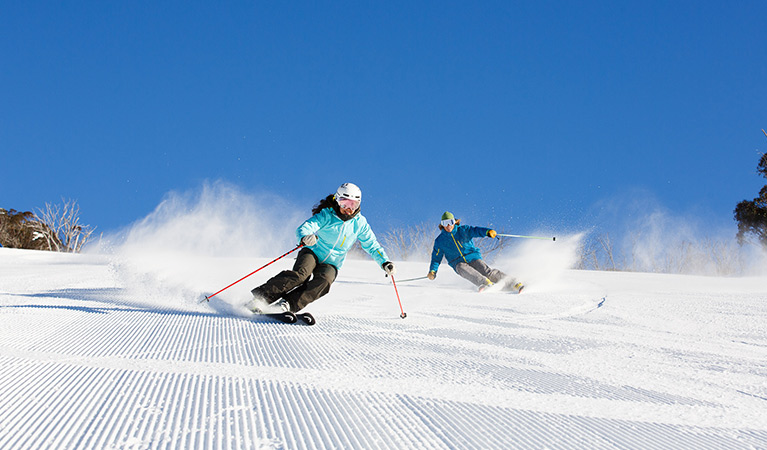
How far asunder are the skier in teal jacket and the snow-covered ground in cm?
371

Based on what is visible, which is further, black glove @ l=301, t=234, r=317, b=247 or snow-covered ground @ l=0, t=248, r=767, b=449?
black glove @ l=301, t=234, r=317, b=247

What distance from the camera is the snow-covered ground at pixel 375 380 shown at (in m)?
1.30

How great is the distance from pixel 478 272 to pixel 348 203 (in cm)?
415

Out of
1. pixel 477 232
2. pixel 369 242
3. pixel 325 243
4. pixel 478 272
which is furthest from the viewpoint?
pixel 477 232

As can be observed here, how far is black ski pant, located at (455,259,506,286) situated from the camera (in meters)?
7.57

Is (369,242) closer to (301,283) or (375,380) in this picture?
(301,283)

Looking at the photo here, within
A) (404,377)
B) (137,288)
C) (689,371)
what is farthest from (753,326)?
(137,288)

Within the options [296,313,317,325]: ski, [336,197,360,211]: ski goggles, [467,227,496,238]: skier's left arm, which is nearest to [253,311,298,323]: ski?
[296,313,317,325]: ski

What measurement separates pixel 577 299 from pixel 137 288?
4989 millimetres

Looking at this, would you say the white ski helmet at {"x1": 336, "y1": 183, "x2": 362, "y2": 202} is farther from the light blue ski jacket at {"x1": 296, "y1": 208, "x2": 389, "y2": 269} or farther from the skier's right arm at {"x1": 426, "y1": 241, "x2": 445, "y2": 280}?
the skier's right arm at {"x1": 426, "y1": 241, "x2": 445, "y2": 280}

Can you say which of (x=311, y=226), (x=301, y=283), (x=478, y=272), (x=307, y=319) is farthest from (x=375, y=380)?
(x=478, y=272)

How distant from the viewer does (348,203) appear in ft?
14.0

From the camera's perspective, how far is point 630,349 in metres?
2.78

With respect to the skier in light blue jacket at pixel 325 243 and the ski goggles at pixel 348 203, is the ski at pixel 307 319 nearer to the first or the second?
the skier in light blue jacket at pixel 325 243
